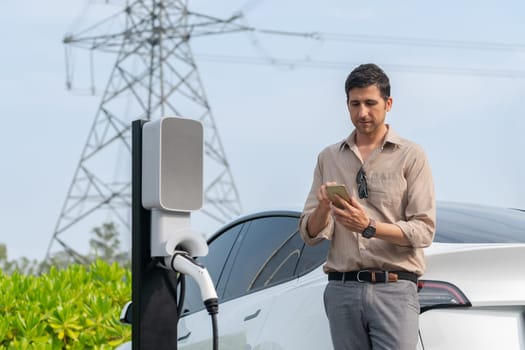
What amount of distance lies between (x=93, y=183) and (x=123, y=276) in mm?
15797

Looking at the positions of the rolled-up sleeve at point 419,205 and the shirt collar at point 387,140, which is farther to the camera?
the shirt collar at point 387,140

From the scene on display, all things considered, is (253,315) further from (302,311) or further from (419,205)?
(419,205)

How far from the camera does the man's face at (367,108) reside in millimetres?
3605

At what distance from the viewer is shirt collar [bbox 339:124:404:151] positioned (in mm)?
3643


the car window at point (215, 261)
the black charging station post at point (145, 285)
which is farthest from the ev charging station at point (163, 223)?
the car window at point (215, 261)

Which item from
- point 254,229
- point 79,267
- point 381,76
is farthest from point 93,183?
point 381,76

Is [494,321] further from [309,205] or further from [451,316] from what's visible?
[309,205]

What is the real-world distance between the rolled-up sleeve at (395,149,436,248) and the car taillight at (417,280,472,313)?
22 cm

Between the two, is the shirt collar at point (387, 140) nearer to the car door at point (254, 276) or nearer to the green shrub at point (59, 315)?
the car door at point (254, 276)

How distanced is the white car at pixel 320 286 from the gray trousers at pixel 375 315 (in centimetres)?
11

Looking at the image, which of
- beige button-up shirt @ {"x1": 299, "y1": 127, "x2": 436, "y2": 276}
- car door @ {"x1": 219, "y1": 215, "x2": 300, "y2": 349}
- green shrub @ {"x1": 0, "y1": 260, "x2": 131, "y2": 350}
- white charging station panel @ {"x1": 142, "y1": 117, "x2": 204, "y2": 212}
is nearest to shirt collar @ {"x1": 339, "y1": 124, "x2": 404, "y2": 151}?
beige button-up shirt @ {"x1": 299, "y1": 127, "x2": 436, "y2": 276}

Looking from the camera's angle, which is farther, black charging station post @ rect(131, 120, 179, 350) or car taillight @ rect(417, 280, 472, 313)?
black charging station post @ rect(131, 120, 179, 350)

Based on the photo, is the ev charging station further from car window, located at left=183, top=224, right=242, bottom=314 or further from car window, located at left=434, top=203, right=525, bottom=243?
car window, located at left=183, top=224, right=242, bottom=314

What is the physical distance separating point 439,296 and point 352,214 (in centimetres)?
51
